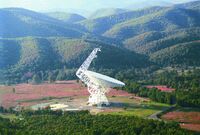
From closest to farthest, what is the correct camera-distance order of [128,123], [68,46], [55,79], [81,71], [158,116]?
[128,123], [158,116], [81,71], [55,79], [68,46]

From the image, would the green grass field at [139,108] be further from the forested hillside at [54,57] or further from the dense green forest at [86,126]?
the forested hillside at [54,57]

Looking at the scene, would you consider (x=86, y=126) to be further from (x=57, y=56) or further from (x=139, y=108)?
(x=57, y=56)

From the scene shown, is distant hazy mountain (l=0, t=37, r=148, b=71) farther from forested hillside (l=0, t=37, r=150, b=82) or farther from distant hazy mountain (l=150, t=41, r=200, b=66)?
distant hazy mountain (l=150, t=41, r=200, b=66)

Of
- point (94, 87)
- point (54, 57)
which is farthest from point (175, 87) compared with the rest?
point (54, 57)

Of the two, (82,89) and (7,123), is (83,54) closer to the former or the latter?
(82,89)

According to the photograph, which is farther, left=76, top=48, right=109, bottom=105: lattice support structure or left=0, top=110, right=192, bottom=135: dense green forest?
left=76, top=48, right=109, bottom=105: lattice support structure

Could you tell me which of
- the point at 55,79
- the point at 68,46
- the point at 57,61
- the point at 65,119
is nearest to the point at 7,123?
the point at 65,119

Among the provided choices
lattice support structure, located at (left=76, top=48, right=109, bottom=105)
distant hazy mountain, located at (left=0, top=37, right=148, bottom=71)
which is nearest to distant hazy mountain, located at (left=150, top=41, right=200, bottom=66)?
distant hazy mountain, located at (left=0, top=37, right=148, bottom=71)

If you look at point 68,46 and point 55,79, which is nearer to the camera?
point 55,79
